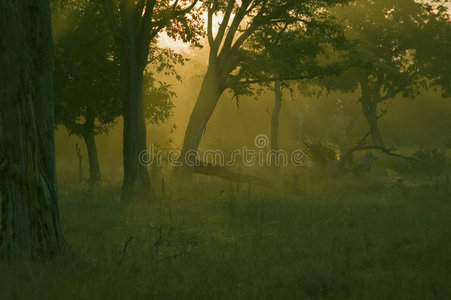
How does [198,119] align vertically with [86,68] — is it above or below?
below

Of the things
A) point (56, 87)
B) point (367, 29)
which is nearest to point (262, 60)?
point (56, 87)

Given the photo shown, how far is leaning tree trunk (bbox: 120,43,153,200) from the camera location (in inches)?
592

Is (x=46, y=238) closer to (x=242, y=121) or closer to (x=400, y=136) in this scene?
(x=242, y=121)

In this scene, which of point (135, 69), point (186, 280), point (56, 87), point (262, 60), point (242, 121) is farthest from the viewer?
point (242, 121)

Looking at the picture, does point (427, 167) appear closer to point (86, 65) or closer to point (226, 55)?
point (226, 55)

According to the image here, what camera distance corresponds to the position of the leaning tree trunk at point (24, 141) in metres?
7.25

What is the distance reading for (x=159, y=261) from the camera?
7.62 metres

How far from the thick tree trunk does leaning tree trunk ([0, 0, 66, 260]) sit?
11204 mm

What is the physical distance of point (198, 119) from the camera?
1898 cm

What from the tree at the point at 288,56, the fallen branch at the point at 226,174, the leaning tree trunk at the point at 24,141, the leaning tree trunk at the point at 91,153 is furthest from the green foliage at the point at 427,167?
the leaning tree trunk at the point at 24,141

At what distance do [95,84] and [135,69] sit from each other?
5942mm

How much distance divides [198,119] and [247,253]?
11179mm

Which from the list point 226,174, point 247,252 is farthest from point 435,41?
point 247,252

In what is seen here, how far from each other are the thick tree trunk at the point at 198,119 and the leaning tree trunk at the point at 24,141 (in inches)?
441
